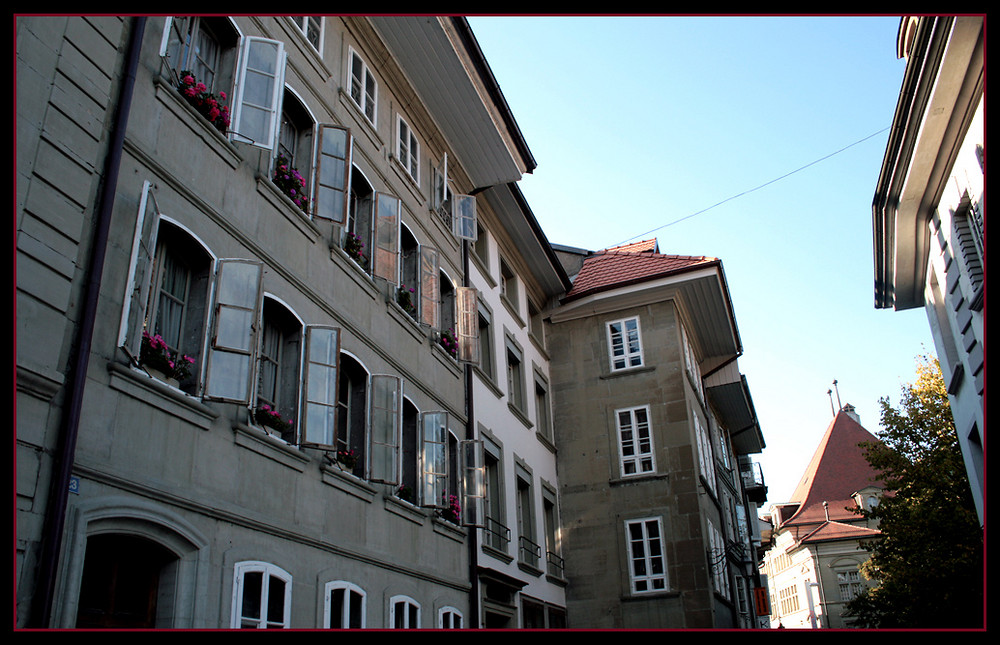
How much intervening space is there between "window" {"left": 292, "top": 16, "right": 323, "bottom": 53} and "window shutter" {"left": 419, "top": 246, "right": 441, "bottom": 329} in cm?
377

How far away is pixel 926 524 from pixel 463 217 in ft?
52.8

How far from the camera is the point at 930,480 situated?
80.3ft

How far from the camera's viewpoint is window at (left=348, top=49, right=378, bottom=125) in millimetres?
13750

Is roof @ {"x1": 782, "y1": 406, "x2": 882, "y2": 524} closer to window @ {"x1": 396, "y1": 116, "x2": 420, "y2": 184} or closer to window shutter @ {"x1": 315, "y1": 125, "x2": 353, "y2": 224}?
window @ {"x1": 396, "y1": 116, "x2": 420, "y2": 184}

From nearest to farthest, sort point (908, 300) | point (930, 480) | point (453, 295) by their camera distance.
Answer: point (453, 295), point (908, 300), point (930, 480)

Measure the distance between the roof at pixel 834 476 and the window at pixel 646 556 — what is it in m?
47.2

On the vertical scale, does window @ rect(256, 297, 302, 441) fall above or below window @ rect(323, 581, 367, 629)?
above

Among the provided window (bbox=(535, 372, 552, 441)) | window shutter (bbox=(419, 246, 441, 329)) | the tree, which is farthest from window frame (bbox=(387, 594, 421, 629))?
the tree

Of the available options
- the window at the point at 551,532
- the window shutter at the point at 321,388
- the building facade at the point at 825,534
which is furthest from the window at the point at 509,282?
the building facade at the point at 825,534

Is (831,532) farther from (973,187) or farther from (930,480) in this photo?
(973,187)

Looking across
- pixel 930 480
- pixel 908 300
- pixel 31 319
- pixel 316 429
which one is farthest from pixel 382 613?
pixel 930 480

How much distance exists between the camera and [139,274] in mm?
7598
